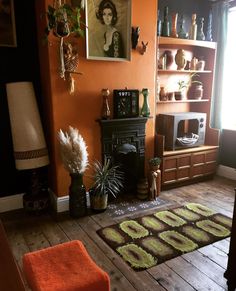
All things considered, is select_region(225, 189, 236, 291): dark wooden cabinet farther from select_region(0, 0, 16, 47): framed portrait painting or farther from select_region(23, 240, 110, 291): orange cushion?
select_region(0, 0, 16, 47): framed portrait painting

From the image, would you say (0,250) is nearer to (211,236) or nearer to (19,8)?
(211,236)

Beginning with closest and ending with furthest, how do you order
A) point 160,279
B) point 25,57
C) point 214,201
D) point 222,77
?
point 160,279
point 25,57
point 214,201
point 222,77

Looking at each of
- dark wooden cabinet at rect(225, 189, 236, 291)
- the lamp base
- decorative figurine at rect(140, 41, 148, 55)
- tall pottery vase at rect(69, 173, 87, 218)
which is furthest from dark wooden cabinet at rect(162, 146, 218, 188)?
dark wooden cabinet at rect(225, 189, 236, 291)

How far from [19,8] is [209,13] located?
2753 millimetres

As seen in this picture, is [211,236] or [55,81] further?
[55,81]

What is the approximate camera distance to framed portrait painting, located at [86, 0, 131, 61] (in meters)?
2.77

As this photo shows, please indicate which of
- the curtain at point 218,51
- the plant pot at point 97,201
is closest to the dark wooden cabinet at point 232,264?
the plant pot at point 97,201

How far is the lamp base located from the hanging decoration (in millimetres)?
1186

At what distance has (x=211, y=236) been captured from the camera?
2.43 m

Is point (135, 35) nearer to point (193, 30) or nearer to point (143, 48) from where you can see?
point (143, 48)

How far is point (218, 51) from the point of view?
383 cm

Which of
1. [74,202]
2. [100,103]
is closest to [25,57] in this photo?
[100,103]

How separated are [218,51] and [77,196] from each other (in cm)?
291

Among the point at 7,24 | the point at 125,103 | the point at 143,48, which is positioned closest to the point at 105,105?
the point at 125,103
